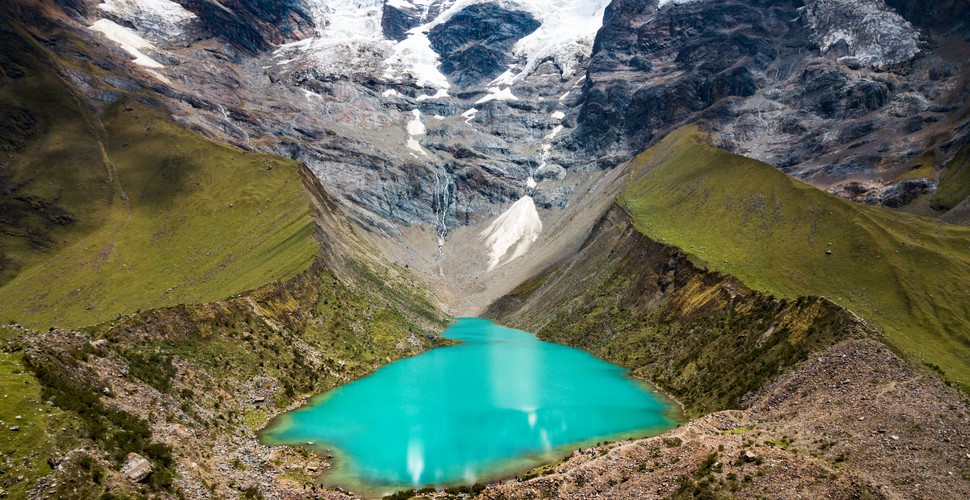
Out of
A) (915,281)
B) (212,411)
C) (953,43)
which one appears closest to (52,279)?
(212,411)

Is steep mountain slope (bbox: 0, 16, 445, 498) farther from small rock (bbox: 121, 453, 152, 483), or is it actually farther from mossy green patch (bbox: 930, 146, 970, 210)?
mossy green patch (bbox: 930, 146, 970, 210)

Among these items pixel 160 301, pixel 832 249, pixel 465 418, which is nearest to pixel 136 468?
pixel 465 418

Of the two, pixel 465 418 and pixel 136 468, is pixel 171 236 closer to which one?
pixel 465 418

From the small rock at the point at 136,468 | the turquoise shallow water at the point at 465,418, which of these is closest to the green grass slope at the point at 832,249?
the turquoise shallow water at the point at 465,418

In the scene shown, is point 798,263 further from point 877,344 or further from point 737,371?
point 877,344

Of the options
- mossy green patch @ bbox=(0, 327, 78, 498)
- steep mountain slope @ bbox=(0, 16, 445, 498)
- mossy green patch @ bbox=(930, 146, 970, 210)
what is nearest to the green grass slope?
mossy green patch @ bbox=(930, 146, 970, 210)

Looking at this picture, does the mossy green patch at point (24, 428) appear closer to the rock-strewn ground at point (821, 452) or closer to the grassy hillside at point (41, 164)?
the rock-strewn ground at point (821, 452)
